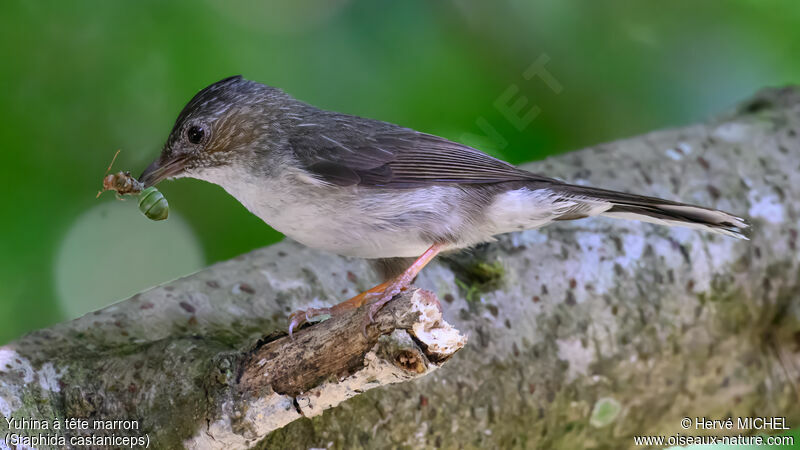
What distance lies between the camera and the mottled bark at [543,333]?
2520 millimetres

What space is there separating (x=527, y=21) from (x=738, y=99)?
191 cm

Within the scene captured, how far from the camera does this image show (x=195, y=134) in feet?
10.3

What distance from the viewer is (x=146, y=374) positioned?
257 centimetres

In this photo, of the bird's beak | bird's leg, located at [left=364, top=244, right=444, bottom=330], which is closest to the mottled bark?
bird's leg, located at [left=364, top=244, right=444, bottom=330]

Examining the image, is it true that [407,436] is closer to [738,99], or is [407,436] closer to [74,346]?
[74,346]

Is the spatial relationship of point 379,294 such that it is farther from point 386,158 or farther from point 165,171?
point 165,171

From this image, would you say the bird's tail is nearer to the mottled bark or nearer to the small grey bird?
the small grey bird

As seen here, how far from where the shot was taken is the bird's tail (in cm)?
288

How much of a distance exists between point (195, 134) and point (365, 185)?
85 cm

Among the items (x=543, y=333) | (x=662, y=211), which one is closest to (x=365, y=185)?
(x=543, y=333)

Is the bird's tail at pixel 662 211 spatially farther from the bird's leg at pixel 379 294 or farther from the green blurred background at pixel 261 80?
the green blurred background at pixel 261 80

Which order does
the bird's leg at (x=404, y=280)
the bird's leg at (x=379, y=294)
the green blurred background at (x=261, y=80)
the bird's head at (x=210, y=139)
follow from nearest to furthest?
1. the bird's leg at (x=404, y=280)
2. the bird's leg at (x=379, y=294)
3. the bird's head at (x=210, y=139)
4. the green blurred background at (x=261, y=80)

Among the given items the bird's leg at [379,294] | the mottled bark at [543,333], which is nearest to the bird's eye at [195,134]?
the mottled bark at [543,333]

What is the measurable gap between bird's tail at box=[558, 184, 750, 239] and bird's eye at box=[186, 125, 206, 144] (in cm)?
169
